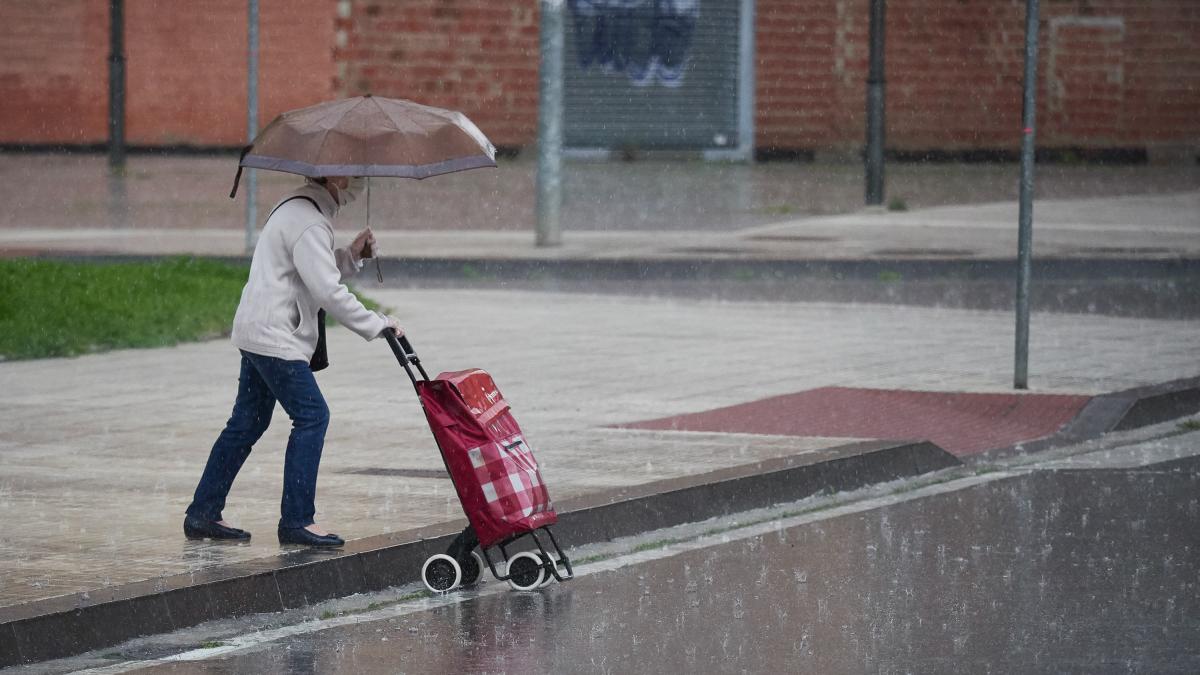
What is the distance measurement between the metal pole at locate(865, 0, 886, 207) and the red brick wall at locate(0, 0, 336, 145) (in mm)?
12054

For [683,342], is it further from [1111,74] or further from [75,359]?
[1111,74]

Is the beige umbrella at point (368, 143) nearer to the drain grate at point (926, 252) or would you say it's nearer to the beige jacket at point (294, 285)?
the beige jacket at point (294, 285)

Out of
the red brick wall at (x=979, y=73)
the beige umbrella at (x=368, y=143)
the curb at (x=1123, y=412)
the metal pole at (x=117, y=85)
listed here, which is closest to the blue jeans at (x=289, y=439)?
the beige umbrella at (x=368, y=143)

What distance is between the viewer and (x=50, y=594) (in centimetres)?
641

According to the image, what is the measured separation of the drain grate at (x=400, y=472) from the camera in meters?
8.80

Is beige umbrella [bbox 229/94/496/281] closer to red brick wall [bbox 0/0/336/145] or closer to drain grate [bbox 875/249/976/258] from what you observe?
drain grate [bbox 875/249/976/258]

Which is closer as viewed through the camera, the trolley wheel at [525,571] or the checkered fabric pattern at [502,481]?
the checkered fabric pattern at [502,481]

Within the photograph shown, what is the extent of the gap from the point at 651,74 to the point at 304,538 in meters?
30.5

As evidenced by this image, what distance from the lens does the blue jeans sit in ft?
23.4

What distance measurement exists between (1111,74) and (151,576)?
3417 centimetres

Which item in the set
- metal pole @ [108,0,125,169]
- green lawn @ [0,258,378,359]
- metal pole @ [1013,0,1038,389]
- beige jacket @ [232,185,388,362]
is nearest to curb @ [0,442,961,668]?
beige jacket @ [232,185,388,362]

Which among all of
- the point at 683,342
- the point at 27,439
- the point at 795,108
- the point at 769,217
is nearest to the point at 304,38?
the point at 795,108

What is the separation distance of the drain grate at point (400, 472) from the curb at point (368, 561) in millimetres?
915

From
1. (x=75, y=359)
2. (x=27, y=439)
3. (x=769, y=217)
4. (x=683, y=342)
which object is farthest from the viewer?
(x=769, y=217)
